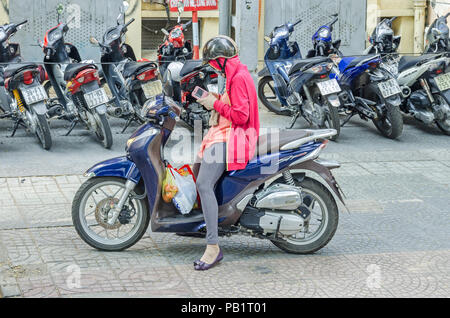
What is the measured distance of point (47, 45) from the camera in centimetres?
1099

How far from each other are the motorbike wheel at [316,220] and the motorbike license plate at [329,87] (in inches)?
167

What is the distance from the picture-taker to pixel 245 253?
6625 millimetres

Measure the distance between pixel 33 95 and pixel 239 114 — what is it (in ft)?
14.7

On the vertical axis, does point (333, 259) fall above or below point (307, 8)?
below

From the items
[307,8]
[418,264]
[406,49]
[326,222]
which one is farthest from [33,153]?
[406,49]

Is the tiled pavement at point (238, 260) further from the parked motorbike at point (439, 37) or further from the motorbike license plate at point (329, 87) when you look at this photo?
the parked motorbike at point (439, 37)

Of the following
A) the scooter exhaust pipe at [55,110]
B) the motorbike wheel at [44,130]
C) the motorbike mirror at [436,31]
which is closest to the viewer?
the motorbike wheel at [44,130]

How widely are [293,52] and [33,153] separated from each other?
4.54m

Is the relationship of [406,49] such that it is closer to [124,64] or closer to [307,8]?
[307,8]

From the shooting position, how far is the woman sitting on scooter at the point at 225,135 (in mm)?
6164

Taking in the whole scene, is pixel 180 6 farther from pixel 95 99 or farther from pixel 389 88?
pixel 389 88

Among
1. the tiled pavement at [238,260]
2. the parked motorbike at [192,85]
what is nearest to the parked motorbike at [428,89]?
the parked motorbike at [192,85]

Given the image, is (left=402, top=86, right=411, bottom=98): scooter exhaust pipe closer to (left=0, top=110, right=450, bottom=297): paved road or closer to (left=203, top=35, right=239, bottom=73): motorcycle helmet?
(left=0, top=110, right=450, bottom=297): paved road

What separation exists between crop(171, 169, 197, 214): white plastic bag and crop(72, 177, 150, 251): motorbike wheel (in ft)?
0.87
